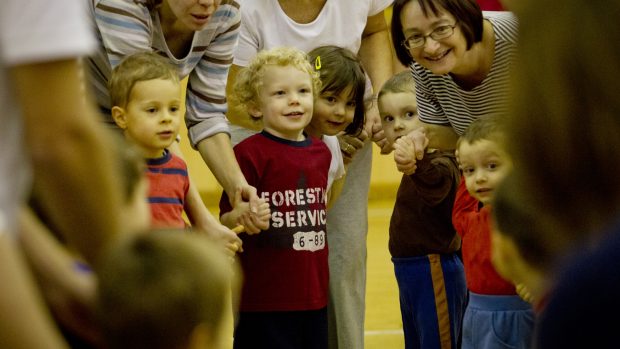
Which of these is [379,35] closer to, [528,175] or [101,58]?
[101,58]

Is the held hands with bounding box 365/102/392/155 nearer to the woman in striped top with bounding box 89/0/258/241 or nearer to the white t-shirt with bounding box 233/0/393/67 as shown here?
the white t-shirt with bounding box 233/0/393/67

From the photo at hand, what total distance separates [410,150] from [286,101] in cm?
48

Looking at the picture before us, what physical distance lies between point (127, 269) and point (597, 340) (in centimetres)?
76

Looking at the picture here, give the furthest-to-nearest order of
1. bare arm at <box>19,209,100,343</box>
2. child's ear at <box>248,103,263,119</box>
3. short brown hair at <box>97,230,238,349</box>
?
child's ear at <box>248,103,263,119</box> → bare arm at <box>19,209,100,343</box> → short brown hair at <box>97,230,238,349</box>

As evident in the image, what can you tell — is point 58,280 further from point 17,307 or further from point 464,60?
point 464,60

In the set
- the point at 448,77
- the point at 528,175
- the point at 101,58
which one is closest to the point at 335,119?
the point at 448,77

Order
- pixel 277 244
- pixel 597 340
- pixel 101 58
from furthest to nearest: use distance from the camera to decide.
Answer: pixel 277 244
pixel 101 58
pixel 597 340

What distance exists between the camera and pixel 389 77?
467 cm

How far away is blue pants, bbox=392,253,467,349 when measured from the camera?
4.23 metres

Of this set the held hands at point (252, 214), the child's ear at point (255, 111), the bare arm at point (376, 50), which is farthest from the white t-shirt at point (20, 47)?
the bare arm at point (376, 50)

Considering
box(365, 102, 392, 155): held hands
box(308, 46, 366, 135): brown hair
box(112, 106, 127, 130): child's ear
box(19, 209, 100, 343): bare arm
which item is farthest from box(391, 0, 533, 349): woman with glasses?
box(19, 209, 100, 343): bare arm

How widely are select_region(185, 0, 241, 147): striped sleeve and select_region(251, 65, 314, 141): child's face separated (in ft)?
0.58

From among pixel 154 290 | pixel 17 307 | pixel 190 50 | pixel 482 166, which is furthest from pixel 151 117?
pixel 17 307

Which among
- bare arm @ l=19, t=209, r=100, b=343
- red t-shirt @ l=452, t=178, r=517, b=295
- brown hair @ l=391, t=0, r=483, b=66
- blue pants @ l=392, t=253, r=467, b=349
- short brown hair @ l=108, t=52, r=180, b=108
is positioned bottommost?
blue pants @ l=392, t=253, r=467, b=349
